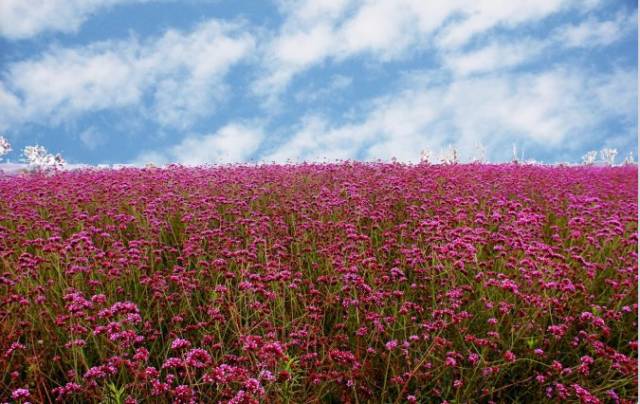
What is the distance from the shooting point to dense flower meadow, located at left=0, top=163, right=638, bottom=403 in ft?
10.1

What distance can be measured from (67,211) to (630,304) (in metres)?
6.28

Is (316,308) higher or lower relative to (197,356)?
higher

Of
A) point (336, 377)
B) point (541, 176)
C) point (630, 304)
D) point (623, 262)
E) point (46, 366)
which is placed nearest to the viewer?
point (336, 377)

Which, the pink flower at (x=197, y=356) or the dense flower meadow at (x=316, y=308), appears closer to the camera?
the pink flower at (x=197, y=356)

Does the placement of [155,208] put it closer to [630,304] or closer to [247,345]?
[247,345]

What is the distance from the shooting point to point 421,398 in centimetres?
322

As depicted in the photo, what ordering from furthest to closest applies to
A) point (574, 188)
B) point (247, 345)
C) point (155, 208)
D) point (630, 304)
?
point (574, 188)
point (155, 208)
point (630, 304)
point (247, 345)

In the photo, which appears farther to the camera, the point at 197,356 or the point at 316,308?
the point at 316,308

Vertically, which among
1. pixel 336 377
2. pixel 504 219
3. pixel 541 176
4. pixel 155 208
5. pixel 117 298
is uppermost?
pixel 541 176

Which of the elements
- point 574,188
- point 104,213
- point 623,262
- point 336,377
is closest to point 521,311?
point 336,377

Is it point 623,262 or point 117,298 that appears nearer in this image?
point 117,298

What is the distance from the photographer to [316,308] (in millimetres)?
3660

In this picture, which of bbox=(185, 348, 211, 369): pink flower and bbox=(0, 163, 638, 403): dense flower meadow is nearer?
bbox=(185, 348, 211, 369): pink flower

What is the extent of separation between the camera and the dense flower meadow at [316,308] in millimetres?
3090
